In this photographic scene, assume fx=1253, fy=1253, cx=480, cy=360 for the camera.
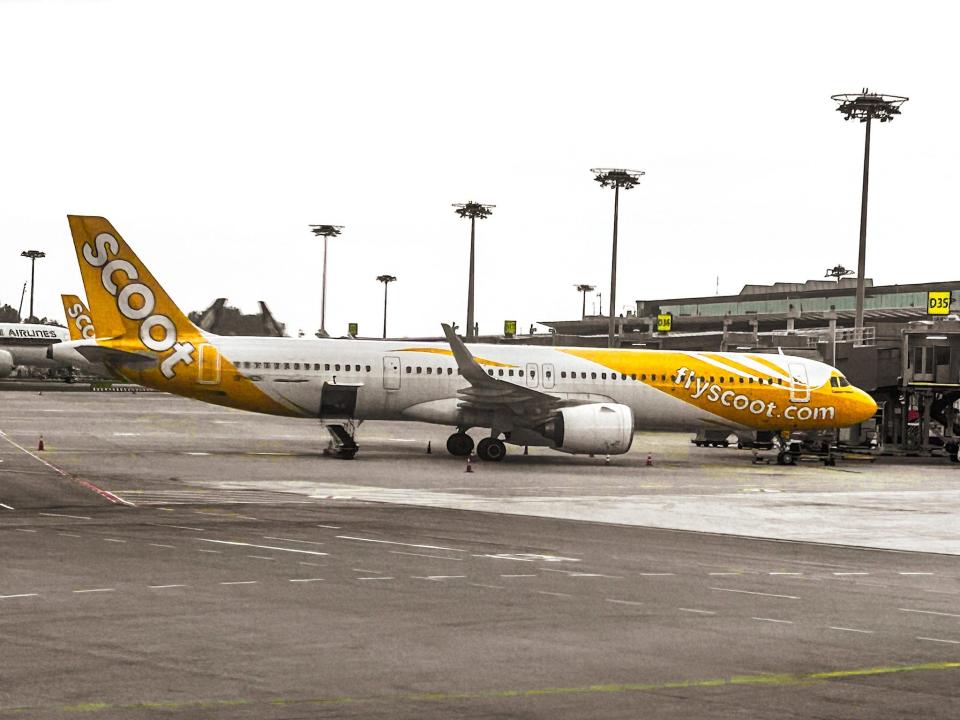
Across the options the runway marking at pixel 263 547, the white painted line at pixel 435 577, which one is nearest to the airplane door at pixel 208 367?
the runway marking at pixel 263 547

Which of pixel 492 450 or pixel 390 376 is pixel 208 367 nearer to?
pixel 390 376

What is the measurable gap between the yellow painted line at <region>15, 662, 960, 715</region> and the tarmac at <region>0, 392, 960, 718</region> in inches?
1.4

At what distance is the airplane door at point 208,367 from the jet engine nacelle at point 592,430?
10771 millimetres

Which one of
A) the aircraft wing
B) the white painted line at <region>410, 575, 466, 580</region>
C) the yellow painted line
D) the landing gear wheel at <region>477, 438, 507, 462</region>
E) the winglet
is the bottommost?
the white painted line at <region>410, 575, 466, 580</region>

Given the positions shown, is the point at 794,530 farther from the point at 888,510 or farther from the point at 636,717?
the point at 636,717

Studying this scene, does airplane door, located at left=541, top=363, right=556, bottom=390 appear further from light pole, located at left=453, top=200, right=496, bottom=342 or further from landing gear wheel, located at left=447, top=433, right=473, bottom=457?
light pole, located at left=453, top=200, right=496, bottom=342

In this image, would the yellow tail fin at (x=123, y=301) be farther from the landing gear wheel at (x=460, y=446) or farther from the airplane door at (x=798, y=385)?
the airplane door at (x=798, y=385)

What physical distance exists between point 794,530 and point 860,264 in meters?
Answer: 37.4

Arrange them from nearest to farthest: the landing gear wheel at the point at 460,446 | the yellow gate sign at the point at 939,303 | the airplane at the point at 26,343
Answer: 1. the landing gear wheel at the point at 460,446
2. the yellow gate sign at the point at 939,303
3. the airplane at the point at 26,343

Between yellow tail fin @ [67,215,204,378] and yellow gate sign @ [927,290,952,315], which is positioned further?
yellow gate sign @ [927,290,952,315]

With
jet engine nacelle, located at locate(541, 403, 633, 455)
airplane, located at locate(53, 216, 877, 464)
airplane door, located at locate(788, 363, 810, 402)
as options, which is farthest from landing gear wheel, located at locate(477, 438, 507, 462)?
airplane door, located at locate(788, 363, 810, 402)

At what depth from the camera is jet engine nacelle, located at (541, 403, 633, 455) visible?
39.2m

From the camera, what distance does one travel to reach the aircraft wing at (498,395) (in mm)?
39531

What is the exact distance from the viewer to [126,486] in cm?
2847
